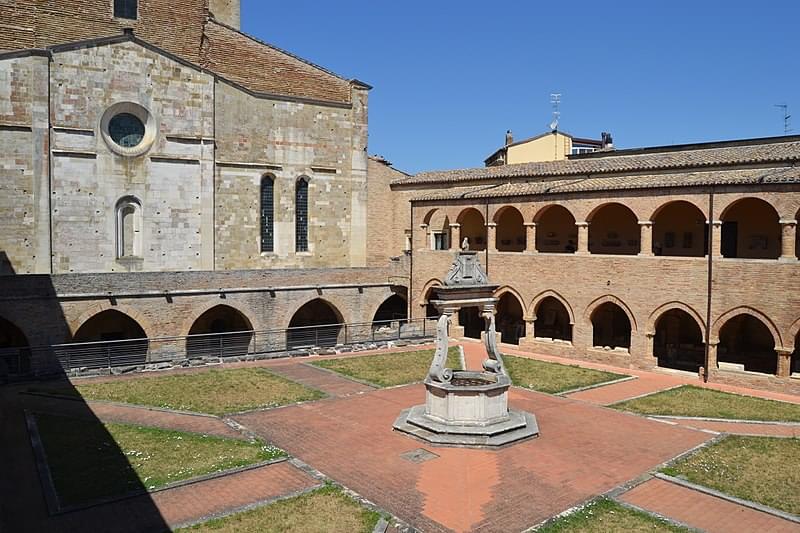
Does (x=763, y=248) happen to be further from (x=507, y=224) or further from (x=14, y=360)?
(x=14, y=360)

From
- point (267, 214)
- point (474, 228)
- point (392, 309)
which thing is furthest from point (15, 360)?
point (474, 228)

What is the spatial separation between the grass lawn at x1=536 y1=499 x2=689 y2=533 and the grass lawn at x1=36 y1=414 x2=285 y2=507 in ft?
21.9

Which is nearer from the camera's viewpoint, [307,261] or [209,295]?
[209,295]

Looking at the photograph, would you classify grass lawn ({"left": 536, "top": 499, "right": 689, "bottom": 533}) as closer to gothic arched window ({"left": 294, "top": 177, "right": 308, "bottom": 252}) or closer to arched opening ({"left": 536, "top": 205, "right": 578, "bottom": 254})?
arched opening ({"left": 536, "top": 205, "right": 578, "bottom": 254})

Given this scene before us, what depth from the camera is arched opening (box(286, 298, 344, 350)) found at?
3203 cm

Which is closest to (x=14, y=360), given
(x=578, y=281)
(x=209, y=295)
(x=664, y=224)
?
(x=209, y=295)

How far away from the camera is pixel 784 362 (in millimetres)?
22125

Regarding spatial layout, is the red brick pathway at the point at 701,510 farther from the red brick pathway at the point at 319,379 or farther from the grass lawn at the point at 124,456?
the red brick pathway at the point at 319,379

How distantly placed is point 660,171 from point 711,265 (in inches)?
243

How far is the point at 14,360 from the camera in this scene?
78.4ft

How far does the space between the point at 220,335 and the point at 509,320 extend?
14797 millimetres

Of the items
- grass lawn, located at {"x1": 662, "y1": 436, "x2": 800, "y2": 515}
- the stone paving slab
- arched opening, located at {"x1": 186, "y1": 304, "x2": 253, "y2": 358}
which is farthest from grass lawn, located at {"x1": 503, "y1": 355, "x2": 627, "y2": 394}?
arched opening, located at {"x1": 186, "y1": 304, "x2": 253, "y2": 358}

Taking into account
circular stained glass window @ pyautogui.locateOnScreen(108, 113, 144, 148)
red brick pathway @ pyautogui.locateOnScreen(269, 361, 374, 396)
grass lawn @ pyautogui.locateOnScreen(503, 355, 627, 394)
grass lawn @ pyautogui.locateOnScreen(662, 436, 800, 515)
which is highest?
circular stained glass window @ pyautogui.locateOnScreen(108, 113, 144, 148)

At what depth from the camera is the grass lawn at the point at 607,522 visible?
1137cm
